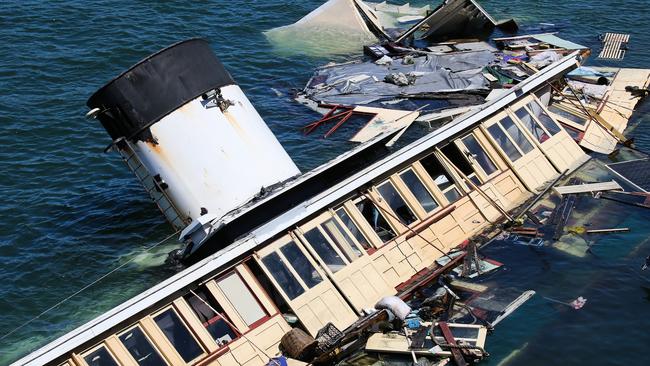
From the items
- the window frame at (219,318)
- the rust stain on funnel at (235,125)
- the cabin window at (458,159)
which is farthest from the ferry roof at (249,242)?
the rust stain on funnel at (235,125)

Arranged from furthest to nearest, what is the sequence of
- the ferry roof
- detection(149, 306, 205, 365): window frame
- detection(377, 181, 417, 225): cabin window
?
detection(377, 181, 417, 225): cabin window → detection(149, 306, 205, 365): window frame → the ferry roof

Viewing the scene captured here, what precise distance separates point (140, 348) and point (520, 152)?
1437 centimetres

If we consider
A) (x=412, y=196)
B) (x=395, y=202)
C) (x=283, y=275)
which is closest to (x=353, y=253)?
(x=283, y=275)

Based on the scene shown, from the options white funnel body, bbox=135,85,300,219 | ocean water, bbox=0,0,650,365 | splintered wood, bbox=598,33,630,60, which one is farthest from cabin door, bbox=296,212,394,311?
splintered wood, bbox=598,33,630,60

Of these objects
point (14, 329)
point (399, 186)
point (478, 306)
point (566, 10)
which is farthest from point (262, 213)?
point (566, 10)

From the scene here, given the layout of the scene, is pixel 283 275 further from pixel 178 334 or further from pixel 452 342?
pixel 452 342

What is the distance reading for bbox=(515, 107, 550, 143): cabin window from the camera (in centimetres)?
2747

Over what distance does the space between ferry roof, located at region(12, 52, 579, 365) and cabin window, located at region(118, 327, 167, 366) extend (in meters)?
0.46

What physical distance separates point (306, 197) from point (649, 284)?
→ 10230mm

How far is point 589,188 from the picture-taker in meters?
26.2

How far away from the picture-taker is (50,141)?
3506 cm

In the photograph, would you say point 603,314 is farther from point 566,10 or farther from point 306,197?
point 566,10

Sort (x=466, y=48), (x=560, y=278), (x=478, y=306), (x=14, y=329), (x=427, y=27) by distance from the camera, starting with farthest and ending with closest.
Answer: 1. (x=427, y=27)
2. (x=466, y=48)
3. (x=14, y=329)
4. (x=560, y=278)
5. (x=478, y=306)

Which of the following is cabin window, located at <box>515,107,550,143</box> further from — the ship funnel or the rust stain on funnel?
the rust stain on funnel
